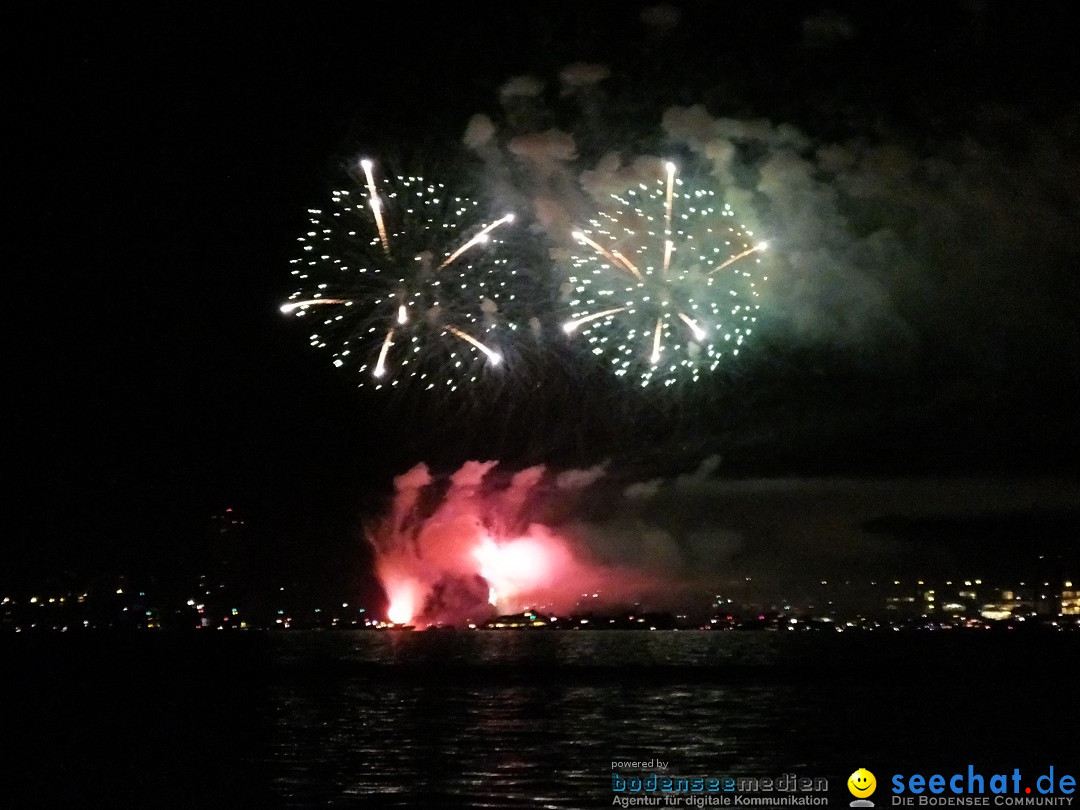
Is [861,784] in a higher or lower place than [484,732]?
lower

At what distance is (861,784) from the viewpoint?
22.5 m

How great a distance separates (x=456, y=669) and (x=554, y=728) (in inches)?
1797

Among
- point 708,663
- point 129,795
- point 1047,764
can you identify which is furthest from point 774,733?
point 708,663

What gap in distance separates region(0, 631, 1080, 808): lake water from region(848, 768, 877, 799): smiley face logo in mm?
291

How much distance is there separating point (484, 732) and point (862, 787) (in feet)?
47.1

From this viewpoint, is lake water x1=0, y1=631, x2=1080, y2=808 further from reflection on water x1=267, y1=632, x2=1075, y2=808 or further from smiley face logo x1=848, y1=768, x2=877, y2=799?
smiley face logo x1=848, y1=768, x2=877, y2=799

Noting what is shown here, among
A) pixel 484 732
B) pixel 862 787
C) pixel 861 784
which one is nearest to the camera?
pixel 862 787

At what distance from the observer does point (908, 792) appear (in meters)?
21.6

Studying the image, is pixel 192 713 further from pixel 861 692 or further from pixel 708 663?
pixel 708 663

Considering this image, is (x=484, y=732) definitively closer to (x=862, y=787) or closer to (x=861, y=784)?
(x=861, y=784)

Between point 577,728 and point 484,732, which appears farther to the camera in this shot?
point 577,728

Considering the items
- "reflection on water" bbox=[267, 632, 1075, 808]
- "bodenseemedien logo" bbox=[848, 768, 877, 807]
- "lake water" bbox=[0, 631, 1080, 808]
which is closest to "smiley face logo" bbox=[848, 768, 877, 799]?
"bodenseemedien logo" bbox=[848, 768, 877, 807]

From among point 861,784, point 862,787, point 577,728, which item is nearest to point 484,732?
point 577,728

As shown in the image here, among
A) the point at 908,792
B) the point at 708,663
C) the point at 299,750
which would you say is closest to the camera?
the point at 908,792
